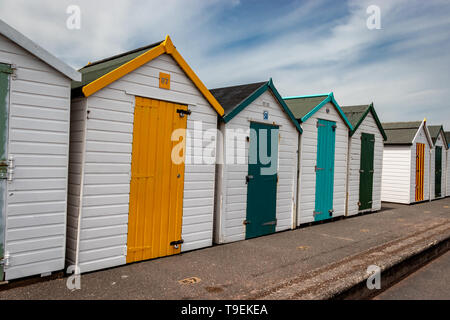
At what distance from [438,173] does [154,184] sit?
15.7 metres

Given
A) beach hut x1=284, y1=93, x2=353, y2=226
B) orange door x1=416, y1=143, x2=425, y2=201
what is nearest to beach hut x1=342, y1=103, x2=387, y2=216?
beach hut x1=284, y1=93, x2=353, y2=226

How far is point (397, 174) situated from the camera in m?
14.6

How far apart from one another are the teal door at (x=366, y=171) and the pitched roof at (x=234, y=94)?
4851 mm

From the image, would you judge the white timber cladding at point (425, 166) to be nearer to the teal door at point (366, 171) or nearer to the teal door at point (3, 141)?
the teal door at point (366, 171)

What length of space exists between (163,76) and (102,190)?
1.96 metres

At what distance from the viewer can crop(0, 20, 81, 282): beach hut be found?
410 cm

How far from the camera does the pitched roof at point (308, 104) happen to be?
28.3 feet

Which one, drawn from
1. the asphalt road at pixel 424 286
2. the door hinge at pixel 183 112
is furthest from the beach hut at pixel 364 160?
the door hinge at pixel 183 112

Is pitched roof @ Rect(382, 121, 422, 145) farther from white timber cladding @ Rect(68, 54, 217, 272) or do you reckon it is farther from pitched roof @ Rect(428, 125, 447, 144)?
white timber cladding @ Rect(68, 54, 217, 272)

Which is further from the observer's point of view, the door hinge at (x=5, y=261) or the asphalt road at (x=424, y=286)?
the asphalt road at (x=424, y=286)

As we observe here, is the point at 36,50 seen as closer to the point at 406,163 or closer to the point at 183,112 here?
the point at 183,112

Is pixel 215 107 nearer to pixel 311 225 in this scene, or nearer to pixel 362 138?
pixel 311 225

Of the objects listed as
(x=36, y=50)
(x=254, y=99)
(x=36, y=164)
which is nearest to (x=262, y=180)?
(x=254, y=99)

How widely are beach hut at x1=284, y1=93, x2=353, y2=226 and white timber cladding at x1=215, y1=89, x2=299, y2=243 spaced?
704 millimetres
